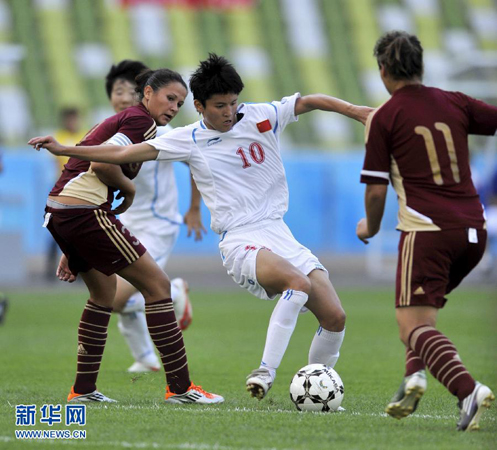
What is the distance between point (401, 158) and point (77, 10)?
77.0 ft

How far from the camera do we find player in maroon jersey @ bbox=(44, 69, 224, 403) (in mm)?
6152

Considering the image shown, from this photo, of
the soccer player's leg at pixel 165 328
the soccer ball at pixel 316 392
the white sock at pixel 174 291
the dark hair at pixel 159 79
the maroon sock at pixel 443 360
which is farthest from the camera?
the white sock at pixel 174 291

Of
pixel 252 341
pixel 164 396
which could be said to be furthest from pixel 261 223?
pixel 252 341

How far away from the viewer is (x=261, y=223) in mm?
6473

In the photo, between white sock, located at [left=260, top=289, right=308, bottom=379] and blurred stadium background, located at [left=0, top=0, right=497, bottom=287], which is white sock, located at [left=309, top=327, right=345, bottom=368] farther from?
blurred stadium background, located at [left=0, top=0, right=497, bottom=287]

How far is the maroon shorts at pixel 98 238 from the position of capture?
6.11 metres

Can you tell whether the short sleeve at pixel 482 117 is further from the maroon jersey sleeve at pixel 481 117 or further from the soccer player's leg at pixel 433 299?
the soccer player's leg at pixel 433 299

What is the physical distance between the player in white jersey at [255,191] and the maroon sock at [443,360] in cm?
114

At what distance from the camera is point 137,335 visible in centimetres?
840

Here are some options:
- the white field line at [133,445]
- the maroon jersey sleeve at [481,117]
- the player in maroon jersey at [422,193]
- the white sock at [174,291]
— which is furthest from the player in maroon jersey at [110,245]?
the maroon jersey sleeve at [481,117]

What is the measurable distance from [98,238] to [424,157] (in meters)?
2.14

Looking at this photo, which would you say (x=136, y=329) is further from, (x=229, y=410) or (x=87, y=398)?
(x=229, y=410)

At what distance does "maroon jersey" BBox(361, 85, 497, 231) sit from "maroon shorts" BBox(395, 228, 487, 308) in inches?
2.2

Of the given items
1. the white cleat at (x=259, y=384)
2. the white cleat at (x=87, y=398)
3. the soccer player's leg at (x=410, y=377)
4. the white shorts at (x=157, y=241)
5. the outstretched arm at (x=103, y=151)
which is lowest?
the white cleat at (x=87, y=398)
